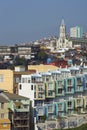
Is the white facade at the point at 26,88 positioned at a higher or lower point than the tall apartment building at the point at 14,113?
higher

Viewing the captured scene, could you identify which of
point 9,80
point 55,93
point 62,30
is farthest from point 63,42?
point 55,93

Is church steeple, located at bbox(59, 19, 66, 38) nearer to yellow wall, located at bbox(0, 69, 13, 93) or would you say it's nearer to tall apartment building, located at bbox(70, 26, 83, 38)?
tall apartment building, located at bbox(70, 26, 83, 38)

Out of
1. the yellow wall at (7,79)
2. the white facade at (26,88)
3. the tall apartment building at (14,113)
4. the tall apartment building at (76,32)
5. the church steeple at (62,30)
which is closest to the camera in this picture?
the tall apartment building at (14,113)

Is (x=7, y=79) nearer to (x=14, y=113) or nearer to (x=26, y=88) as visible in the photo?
(x=26, y=88)

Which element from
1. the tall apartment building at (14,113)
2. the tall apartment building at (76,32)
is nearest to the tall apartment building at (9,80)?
the tall apartment building at (14,113)

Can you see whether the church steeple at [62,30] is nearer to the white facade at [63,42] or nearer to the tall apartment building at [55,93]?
the white facade at [63,42]

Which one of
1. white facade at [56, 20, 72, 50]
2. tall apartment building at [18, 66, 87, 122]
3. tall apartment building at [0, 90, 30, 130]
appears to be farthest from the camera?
white facade at [56, 20, 72, 50]

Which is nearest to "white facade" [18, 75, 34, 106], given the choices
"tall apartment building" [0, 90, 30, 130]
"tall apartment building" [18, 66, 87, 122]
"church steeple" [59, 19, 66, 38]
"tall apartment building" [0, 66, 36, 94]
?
"tall apartment building" [18, 66, 87, 122]

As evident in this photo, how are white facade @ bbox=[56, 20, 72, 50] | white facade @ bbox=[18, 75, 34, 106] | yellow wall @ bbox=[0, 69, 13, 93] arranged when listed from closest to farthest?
white facade @ bbox=[18, 75, 34, 106] < yellow wall @ bbox=[0, 69, 13, 93] < white facade @ bbox=[56, 20, 72, 50]

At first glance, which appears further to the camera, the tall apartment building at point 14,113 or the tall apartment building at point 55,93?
the tall apartment building at point 55,93

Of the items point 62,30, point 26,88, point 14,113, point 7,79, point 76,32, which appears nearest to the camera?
point 14,113

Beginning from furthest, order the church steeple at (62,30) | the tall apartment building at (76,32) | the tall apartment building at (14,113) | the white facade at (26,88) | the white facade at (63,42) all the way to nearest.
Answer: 1. the tall apartment building at (76,32)
2. the church steeple at (62,30)
3. the white facade at (63,42)
4. the white facade at (26,88)
5. the tall apartment building at (14,113)

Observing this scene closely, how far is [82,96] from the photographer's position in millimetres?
25516

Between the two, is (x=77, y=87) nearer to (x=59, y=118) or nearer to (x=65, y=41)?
(x=59, y=118)
